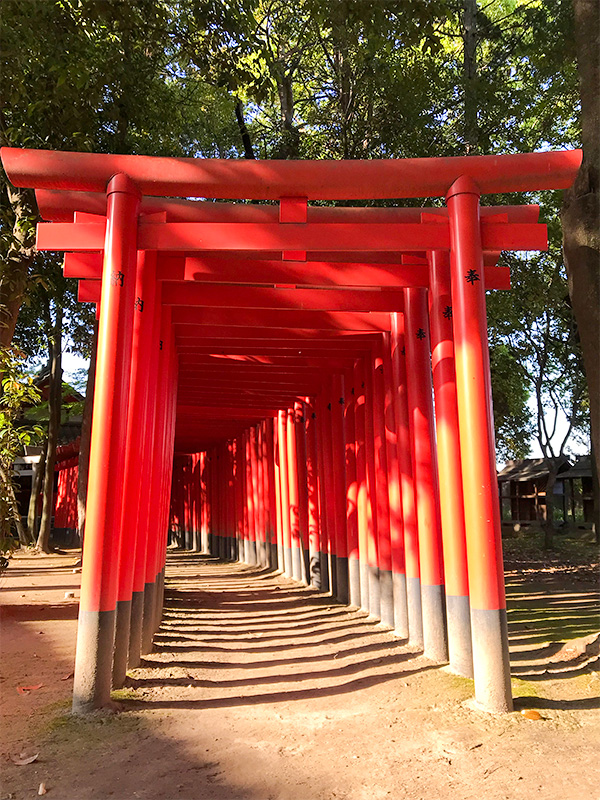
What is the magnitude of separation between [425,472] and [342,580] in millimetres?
3557

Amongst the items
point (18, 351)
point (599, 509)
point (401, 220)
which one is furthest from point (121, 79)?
point (599, 509)

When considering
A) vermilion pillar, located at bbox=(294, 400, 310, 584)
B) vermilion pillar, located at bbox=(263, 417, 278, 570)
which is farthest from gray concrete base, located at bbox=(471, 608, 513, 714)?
vermilion pillar, located at bbox=(263, 417, 278, 570)

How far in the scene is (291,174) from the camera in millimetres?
4887

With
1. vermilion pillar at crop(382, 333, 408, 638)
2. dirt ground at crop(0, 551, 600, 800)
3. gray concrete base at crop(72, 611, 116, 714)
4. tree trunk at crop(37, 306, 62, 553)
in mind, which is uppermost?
tree trunk at crop(37, 306, 62, 553)

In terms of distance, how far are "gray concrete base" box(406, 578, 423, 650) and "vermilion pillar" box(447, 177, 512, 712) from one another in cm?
179

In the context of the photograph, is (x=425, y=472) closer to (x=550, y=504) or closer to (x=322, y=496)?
(x=322, y=496)

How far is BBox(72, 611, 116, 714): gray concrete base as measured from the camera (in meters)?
4.19

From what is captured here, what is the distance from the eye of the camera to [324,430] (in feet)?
31.4

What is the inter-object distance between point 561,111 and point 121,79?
731cm

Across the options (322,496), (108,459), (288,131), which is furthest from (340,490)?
(288,131)

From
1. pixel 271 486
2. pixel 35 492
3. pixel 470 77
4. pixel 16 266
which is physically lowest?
pixel 271 486

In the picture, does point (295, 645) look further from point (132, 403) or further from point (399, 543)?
point (132, 403)

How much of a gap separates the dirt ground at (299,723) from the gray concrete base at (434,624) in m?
0.15

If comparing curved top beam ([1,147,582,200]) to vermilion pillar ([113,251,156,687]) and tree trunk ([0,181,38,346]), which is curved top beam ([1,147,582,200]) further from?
tree trunk ([0,181,38,346])
